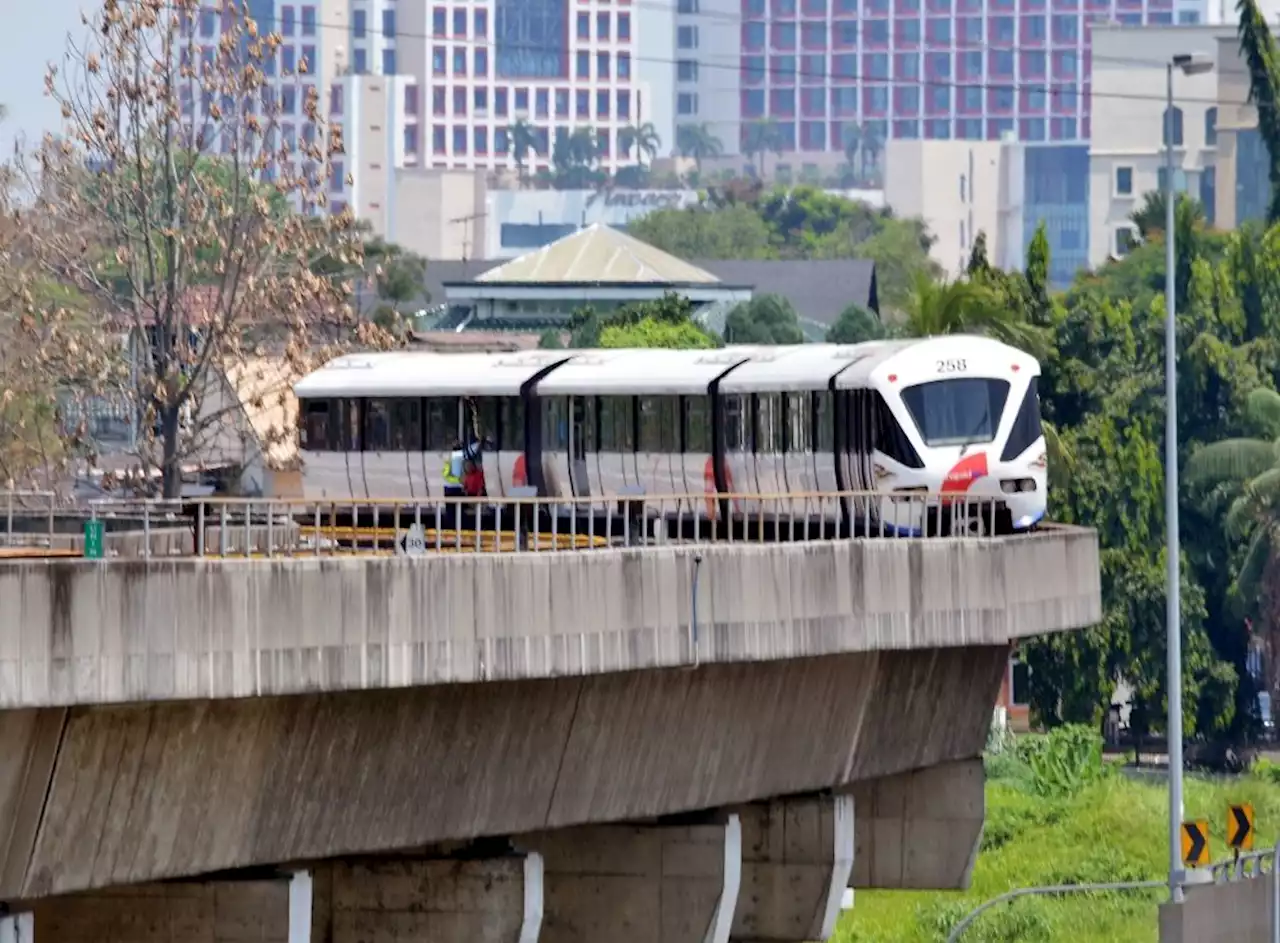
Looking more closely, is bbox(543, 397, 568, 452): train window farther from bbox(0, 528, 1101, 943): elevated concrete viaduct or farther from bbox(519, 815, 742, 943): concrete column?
bbox(519, 815, 742, 943): concrete column

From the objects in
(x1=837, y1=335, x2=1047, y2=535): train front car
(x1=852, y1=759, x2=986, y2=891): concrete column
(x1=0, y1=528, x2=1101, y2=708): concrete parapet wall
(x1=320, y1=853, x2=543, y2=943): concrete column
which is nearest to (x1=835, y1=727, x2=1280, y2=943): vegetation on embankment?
(x1=837, y1=335, x2=1047, y2=535): train front car

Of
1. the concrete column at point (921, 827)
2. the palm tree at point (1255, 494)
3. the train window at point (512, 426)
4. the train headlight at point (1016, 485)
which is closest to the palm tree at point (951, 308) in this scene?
the train window at point (512, 426)

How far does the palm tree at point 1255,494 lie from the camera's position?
80.4 m

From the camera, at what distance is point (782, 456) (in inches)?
1481

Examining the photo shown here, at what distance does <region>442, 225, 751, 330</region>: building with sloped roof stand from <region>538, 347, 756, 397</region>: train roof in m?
58.1

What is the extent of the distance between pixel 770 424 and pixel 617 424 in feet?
9.45

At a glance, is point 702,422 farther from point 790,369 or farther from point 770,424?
point 790,369

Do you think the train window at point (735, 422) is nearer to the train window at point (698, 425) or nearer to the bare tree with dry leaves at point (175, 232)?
the train window at point (698, 425)

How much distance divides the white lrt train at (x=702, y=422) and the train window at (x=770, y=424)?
0.03m

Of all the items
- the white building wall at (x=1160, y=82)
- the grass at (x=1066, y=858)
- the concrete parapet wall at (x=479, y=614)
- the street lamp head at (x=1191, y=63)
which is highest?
the white building wall at (x=1160, y=82)

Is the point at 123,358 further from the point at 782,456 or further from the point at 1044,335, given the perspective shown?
the point at 1044,335

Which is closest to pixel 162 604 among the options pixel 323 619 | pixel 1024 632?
pixel 323 619

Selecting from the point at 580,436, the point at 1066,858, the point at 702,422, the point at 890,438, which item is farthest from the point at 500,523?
the point at 1066,858

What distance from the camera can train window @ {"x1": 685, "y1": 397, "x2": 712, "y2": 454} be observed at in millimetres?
39125
